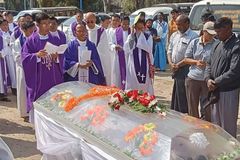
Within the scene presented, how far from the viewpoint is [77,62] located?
6281 millimetres

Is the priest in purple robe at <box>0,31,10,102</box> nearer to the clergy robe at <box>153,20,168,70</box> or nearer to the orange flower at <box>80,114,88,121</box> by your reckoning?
the clergy robe at <box>153,20,168,70</box>

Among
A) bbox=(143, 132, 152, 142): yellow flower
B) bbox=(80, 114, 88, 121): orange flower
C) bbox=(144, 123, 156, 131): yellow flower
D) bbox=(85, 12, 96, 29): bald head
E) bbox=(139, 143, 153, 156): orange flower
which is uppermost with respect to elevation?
bbox=(85, 12, 96, 29): bald head

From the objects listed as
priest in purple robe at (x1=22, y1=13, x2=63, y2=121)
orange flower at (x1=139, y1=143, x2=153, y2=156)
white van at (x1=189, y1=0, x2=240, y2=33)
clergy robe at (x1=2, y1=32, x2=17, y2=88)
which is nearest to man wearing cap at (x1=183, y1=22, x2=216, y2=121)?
priest in purple robe at (x1=22, y1=13, x2=63, y2=121)

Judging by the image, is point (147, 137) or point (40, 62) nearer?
point (147, 137)

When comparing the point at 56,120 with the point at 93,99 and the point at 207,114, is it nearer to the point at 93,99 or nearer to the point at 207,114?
the point at 93,99

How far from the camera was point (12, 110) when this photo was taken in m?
8.37

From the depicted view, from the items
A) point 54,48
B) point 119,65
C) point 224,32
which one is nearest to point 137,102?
point 224,32

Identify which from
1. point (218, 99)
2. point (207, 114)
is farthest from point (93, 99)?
point (207, 114)

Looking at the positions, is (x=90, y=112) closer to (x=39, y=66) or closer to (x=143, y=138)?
(x=143, y=138)

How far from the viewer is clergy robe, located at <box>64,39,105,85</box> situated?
627 cm

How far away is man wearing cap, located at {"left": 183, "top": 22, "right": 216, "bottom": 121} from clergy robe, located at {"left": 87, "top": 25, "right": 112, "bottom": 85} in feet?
8.02

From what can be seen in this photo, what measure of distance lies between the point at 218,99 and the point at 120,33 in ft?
13.1

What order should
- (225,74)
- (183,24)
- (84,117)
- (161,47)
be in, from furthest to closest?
1. (161,47)
2. (183,24)
3. (225,74)
4. (84,117)

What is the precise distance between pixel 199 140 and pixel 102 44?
526cm
